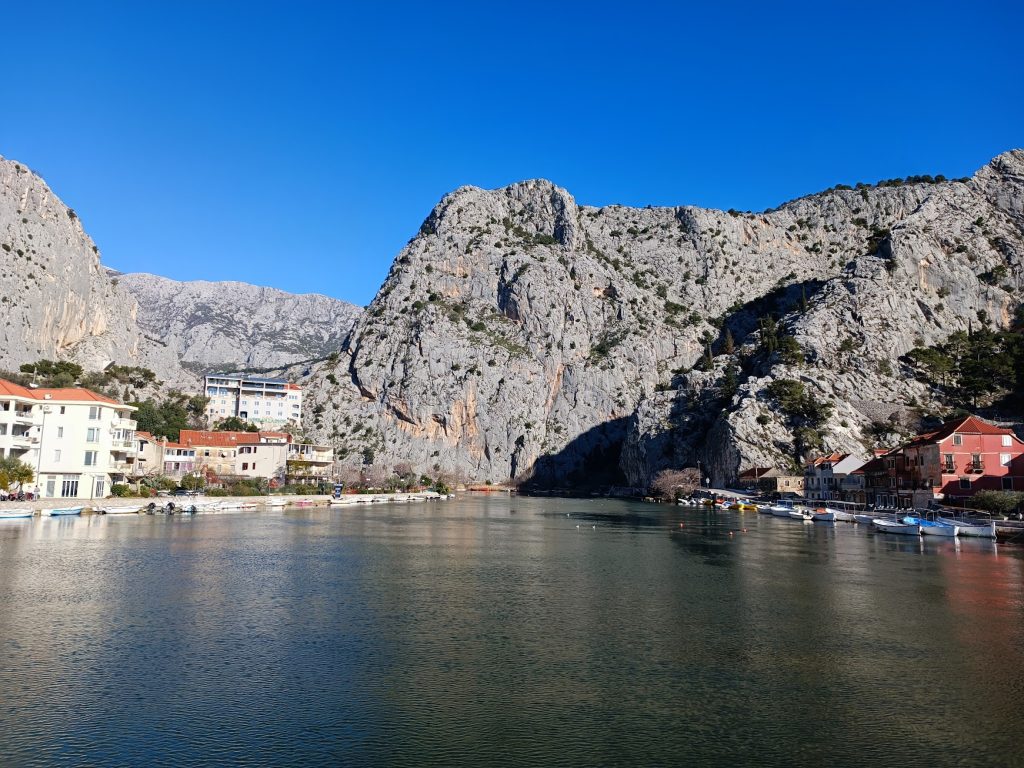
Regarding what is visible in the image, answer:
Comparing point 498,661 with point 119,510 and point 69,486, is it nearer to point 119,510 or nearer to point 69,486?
point 119,510

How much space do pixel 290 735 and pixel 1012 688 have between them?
15130 mm

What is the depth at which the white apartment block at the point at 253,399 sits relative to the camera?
152 meters

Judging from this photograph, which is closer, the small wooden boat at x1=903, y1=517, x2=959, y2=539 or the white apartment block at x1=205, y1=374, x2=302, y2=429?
the small wooden boat at x1=903, y1=517, x2=959, y2=539

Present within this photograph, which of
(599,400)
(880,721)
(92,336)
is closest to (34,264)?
(92,336)

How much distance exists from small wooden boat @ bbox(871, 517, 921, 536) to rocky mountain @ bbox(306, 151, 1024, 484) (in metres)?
46.5

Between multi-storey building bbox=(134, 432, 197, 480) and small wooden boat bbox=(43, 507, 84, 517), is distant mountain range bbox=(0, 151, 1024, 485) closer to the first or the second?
multi-storey building bbox=(134, 432, 197, 480)

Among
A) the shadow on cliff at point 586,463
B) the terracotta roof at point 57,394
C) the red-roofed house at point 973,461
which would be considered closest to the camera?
the terracotta roof at point 57,394

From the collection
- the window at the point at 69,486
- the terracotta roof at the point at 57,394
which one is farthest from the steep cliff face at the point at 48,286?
the window at the point at 69,486

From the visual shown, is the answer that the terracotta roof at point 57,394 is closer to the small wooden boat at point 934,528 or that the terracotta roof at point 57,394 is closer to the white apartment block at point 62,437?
the white apartment block at point 62,437

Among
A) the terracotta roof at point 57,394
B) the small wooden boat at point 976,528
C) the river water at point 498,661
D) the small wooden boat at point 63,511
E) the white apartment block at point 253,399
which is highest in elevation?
the white apartment block at point 253,399

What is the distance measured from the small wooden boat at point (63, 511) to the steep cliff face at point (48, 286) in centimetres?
5148

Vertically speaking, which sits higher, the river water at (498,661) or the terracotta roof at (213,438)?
the terracotta roof at (213,438)

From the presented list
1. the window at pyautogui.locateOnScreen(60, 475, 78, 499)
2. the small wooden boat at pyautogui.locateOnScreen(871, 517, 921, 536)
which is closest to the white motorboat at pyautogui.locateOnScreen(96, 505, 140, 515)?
the window at pyautogui.locateOnScreen(60, 475, 78, 499)

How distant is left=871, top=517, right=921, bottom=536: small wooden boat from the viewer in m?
55.7
